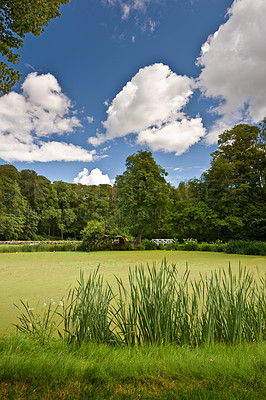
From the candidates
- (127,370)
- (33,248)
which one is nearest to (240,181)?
(33,248)

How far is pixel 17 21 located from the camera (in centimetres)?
308

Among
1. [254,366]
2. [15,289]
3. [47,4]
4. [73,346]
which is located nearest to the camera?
[254,366]

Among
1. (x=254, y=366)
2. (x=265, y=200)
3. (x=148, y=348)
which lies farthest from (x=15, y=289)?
(x=265, y=200)

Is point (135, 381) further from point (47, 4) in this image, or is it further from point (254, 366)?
point (47, 4)

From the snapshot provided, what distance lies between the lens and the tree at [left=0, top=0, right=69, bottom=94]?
2.94m

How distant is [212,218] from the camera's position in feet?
47.0

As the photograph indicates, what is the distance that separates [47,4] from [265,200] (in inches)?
574

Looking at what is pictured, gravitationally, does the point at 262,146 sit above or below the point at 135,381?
above

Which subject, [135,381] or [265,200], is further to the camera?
[265,200]

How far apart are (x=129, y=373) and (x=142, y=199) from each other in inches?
552

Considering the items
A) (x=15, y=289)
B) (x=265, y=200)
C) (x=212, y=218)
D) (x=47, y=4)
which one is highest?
(x=47, y=4)

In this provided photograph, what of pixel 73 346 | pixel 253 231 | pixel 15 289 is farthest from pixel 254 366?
pixel 253 231

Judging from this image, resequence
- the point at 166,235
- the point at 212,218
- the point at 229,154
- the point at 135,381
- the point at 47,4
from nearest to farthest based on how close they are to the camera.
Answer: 1. the point at 135,381
2. the point at 47,4
3. the point at 212,218
4. the point at 229,154
5. the point at 166,235

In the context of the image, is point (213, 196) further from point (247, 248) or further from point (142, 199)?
point (247, 248)
